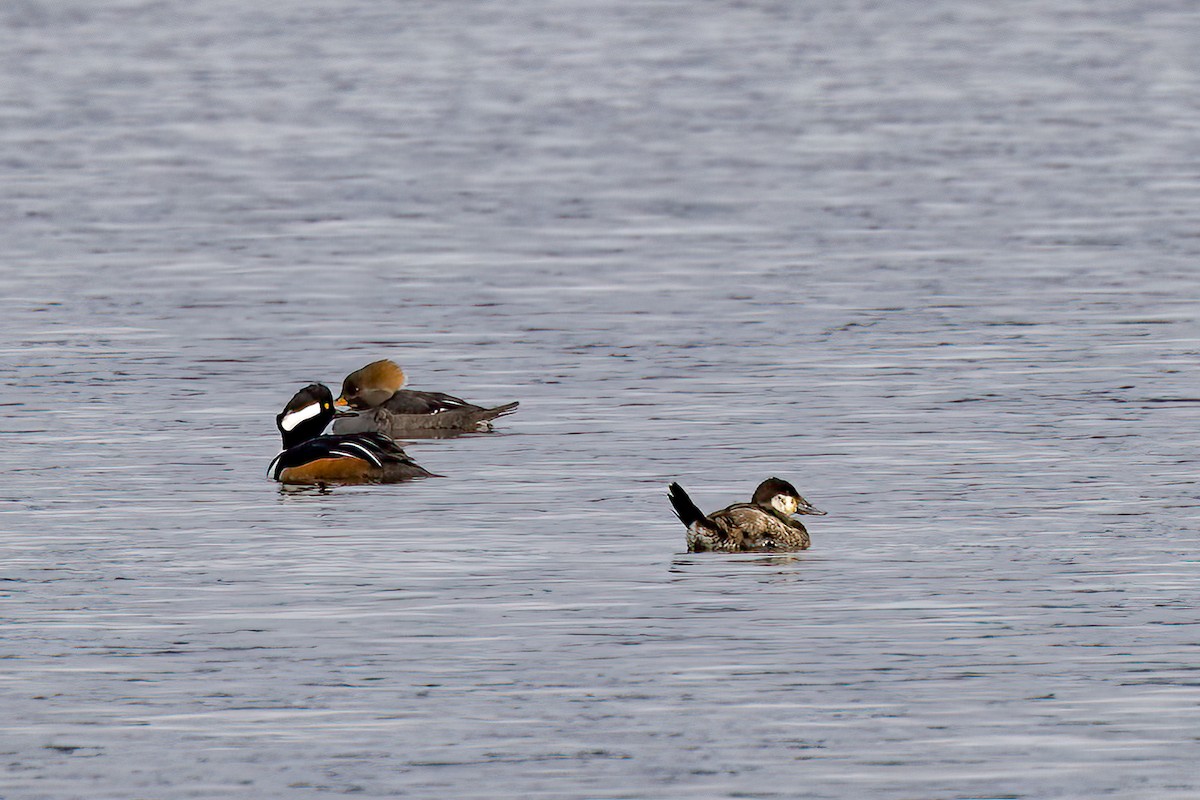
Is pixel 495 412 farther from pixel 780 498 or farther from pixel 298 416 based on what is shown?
pixel 780 498

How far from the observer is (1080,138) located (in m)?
49.1

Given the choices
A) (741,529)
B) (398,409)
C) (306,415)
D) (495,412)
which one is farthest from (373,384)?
(741,529)

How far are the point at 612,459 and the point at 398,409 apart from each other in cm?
307

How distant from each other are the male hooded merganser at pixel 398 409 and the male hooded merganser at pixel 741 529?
564 centimetres

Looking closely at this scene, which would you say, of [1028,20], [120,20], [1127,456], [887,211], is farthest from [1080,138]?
[120,20]

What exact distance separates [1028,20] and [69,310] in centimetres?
5711

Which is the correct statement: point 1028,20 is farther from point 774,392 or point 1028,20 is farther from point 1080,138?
point 774,392

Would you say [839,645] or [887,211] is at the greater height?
[839,645]

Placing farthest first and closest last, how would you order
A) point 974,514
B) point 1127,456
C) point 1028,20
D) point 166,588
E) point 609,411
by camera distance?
1. point 1028,20
2. point 609,411
3. point 1127,456
4. point 974,514
5. point 166,588

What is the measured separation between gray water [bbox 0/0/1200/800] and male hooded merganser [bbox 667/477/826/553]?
0.21 metres

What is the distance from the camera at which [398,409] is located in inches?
913

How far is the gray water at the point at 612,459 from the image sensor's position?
12.7 metres

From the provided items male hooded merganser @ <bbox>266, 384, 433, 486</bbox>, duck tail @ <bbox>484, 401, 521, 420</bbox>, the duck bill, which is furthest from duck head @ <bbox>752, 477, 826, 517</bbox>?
duck tail @ <bbox>484, 401, 521, 420</bbox>

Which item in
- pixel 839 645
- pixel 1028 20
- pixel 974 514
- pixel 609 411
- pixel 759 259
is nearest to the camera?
pixel 839 645
